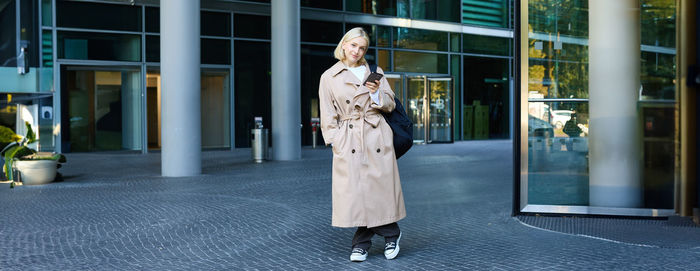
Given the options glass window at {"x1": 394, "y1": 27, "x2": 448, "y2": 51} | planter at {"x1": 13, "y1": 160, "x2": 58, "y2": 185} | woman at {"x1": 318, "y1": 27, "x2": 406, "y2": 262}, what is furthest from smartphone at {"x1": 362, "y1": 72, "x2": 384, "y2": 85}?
glass window at {"x1": 394, "y1": 27, "x2": 448, "y2": 51}

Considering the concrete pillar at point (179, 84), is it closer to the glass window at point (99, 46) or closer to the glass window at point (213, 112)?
the glass window at point (99, 46)

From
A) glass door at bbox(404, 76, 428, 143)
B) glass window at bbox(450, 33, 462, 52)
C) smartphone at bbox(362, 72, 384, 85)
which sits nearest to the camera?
smartphone at bbox(362, 72, 384, 85)

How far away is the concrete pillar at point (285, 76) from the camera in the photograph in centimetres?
1622

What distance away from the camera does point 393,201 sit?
5.05 meters

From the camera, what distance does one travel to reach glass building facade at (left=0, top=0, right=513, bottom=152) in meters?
18.5

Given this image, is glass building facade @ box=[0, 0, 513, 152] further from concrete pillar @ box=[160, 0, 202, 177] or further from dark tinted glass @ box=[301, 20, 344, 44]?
concrete pillar @ box=[160, 0, 202, 177]

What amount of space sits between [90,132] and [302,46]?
278 inches

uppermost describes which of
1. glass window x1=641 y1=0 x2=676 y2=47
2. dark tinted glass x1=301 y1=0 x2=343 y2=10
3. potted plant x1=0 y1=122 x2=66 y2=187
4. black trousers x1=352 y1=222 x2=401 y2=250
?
dark tinted glass x1=301 y1=0 x2=343 y2=10

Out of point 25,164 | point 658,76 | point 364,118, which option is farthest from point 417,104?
point 364,118

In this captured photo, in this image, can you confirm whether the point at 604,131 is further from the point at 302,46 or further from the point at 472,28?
the point at 472,28

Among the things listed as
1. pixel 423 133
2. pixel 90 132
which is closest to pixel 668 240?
pixel 90 132

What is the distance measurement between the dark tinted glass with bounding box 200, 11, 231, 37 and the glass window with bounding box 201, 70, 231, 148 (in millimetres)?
1383

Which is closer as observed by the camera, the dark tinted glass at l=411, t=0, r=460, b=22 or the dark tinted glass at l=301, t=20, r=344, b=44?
the dark tinted glass at l=301, t=20, r=344, b=44

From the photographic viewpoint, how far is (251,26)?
68.9 ft
